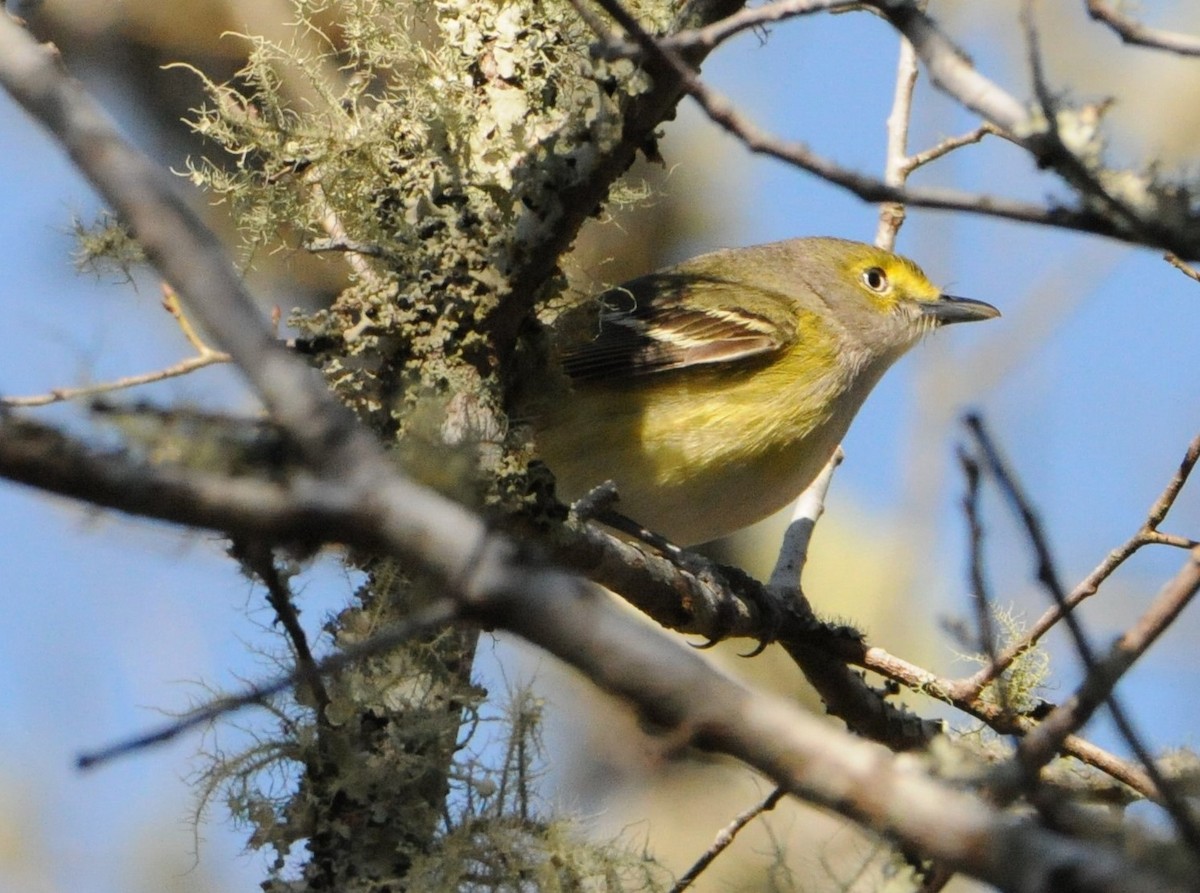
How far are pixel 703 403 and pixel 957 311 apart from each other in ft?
5.55

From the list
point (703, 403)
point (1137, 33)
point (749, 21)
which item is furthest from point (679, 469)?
point (1137, 33)

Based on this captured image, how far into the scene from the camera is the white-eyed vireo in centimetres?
506

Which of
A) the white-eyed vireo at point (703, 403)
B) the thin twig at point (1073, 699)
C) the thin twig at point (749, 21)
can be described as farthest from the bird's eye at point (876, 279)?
the thin twig at point (1073, 699)

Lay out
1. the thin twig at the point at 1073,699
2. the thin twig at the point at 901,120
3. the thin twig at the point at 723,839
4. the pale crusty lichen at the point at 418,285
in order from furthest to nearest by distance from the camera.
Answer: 1. the thin twig at the point at 901,120
2. the thin twig at the point at 723,839
3. the pale crusty lichen at the point at 418,285
4. the thin twig at the point at 1073,699

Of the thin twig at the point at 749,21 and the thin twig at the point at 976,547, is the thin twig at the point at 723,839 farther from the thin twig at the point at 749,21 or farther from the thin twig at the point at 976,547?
the thin twig at the point at 749,21

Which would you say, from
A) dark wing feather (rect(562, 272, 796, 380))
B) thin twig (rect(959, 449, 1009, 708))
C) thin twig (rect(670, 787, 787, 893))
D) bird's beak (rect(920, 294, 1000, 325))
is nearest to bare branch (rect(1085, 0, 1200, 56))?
thin twig (rect(959, 449, 1009, 708))

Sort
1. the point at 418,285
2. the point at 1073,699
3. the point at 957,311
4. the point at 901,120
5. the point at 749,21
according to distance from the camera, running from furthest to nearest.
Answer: the point at 957,311 → the point at 901,120 → the point at 418,285 → the point at 749,21 → the point at 1073,699

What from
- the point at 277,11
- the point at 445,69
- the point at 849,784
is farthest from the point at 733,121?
the point at 277,11

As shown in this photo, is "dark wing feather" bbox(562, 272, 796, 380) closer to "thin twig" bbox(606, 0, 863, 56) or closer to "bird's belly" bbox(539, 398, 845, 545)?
"bird's belly" bbox(539, 398, 845, 545)

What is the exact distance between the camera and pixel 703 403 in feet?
17.1

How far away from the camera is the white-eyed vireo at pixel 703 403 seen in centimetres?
506

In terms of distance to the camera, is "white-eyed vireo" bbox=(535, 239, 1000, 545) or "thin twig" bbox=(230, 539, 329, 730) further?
"white-eyed vireo" bbox=(535, 239, 1000, 545)

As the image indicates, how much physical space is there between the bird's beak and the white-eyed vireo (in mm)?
621

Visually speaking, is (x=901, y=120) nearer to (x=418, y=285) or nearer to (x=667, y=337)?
(x=667, y=337)
